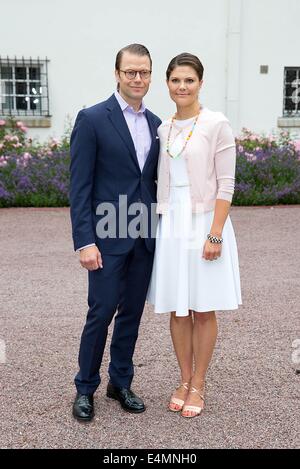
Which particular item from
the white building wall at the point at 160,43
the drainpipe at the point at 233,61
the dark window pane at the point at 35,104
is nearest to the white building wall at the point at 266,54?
the white building wall at the point at 160,43

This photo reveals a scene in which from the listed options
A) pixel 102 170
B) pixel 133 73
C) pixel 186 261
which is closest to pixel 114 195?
pixel 102 170

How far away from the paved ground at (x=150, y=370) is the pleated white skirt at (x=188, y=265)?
2.08 feet

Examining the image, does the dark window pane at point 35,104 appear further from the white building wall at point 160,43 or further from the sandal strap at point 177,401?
the sandal strap at point 177,401

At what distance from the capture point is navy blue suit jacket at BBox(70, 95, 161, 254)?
10.2ft

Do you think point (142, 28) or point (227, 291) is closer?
point (227, 291)

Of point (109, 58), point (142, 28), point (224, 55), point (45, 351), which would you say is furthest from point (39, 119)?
point (45, 351)

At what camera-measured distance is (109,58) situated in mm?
12781

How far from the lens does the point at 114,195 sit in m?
3.21

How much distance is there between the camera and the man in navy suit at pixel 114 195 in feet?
10.2

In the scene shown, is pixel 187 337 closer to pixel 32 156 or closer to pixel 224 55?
pixel 32 156

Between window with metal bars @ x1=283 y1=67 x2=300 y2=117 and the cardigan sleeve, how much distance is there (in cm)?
1082
